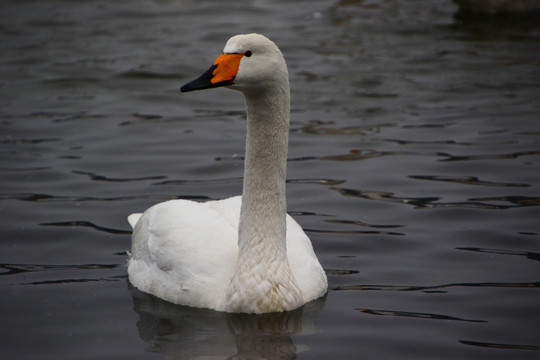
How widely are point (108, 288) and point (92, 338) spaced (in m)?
0.98

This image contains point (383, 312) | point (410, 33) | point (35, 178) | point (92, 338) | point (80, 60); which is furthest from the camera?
point (410, 33)

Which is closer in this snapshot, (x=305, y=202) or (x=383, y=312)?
(x=383, y=312)

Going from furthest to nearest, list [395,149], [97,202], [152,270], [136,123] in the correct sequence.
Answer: [136,123] < [395,149] < [97,202] < [152,270]

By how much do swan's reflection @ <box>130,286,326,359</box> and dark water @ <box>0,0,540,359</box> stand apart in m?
0.02

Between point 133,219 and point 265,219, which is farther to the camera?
point 133,219

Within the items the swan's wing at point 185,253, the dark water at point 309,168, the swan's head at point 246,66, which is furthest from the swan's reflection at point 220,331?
the swan's head at point 246,66

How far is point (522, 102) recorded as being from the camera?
41.8ft

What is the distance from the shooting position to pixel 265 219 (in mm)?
6328

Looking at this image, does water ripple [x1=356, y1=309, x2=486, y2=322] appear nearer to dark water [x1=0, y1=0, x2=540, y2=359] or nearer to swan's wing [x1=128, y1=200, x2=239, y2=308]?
dark water [x1=0, y1=0, x2=540, y2=359]

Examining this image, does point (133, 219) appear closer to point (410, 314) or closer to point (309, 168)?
point (410, 314)

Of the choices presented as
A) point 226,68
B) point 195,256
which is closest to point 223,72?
point 226,68

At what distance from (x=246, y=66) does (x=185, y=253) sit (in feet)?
4.77

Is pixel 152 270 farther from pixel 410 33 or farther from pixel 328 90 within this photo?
pixel 410 33

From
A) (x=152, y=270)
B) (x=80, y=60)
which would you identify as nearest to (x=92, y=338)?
(x=152, y=270)
